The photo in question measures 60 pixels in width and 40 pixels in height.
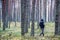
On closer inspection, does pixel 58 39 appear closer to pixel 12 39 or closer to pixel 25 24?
pixel 12 39

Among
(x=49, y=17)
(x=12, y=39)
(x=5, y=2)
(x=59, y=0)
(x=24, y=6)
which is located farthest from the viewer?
(x=49, y=17)

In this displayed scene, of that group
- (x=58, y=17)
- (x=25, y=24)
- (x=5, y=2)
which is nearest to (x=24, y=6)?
(x=25, y=24)

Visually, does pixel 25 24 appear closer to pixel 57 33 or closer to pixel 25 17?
pixel 25 17

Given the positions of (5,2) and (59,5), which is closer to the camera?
(59,5)

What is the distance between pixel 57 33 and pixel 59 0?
233cm

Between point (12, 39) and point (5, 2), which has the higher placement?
point (5, 2)

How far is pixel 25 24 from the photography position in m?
14.6

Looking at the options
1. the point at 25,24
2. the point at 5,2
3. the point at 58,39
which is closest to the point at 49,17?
the point at 5,2

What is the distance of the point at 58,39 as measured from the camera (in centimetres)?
1133

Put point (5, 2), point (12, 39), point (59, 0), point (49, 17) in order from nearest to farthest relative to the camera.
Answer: point (12, 39) < point (59, 0) < point (5, 2) < point (49, 17)

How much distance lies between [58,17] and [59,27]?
68cm

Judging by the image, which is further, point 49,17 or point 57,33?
point 49,17

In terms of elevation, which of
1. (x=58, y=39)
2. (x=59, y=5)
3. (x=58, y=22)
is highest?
(x=59, y=5)

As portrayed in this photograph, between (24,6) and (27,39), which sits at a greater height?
(24,6)
